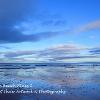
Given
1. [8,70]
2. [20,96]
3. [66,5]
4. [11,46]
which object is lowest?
[20,96]

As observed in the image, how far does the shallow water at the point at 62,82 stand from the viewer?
2.92m

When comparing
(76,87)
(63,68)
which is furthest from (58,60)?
(76,87)

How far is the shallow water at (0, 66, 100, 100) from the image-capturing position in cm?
292

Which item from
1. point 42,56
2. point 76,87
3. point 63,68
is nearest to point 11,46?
point 42,56

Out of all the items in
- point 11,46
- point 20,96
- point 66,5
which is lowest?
point 20,96

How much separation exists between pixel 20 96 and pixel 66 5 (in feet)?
3.26

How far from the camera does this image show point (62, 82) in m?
2.93

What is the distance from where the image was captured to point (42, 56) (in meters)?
3.01

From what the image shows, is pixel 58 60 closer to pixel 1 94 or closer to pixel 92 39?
pixel 92 39

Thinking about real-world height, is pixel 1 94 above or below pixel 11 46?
below

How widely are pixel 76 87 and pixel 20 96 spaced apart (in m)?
0.56

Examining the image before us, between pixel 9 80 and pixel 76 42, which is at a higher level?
pixel 76 42

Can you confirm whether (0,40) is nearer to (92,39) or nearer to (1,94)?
(1,94)

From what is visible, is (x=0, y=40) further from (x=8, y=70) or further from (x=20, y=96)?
(x=20, y=96)
